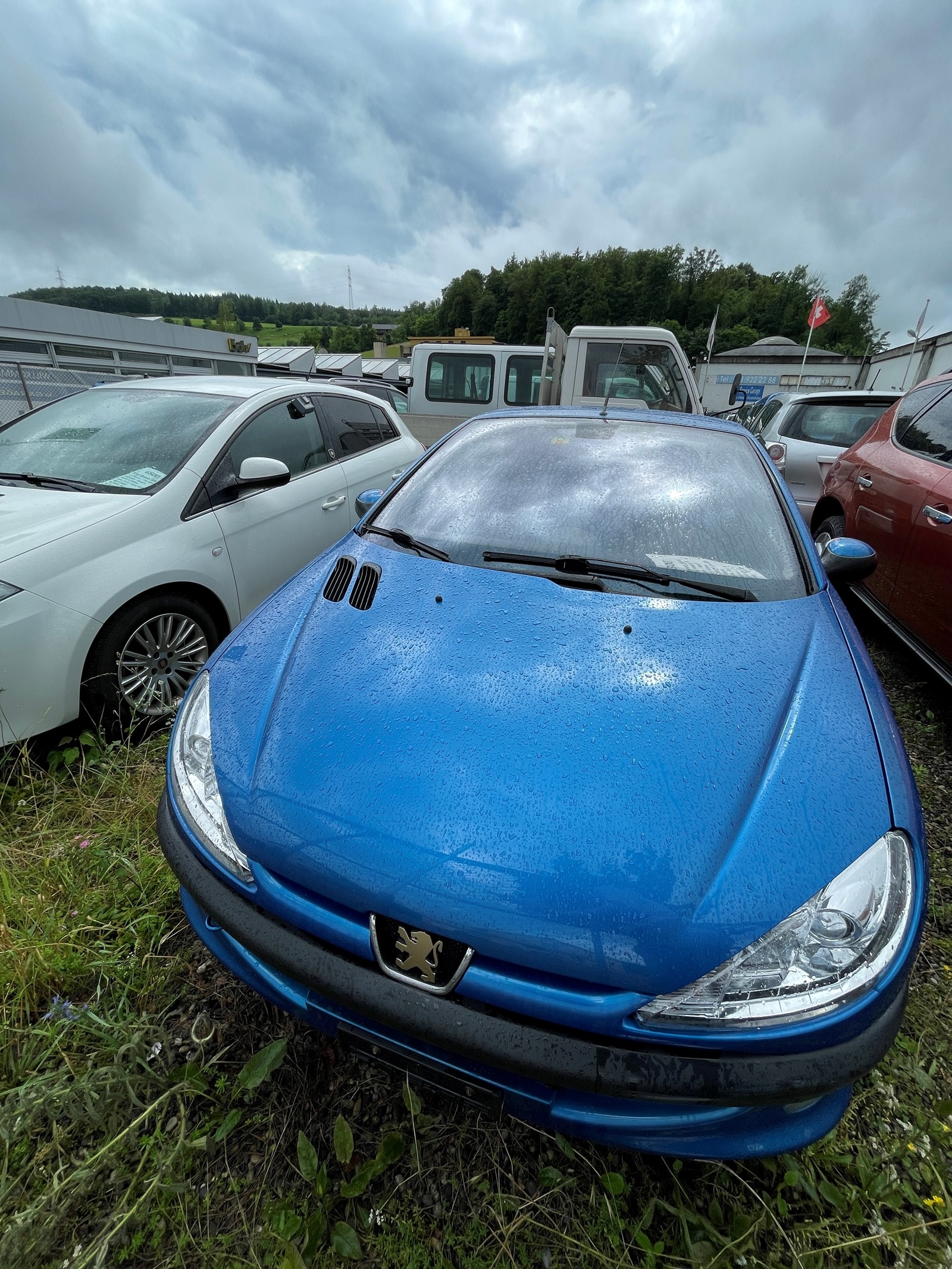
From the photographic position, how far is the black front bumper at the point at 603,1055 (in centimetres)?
87

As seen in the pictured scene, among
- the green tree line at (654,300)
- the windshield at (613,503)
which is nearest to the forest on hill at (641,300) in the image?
the green tree line at (654,300)

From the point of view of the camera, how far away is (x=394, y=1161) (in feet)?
3.78

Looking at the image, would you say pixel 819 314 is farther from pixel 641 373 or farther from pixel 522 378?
pixel 641 373

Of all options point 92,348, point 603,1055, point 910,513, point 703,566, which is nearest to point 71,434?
point 703,566

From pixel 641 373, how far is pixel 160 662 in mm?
6092

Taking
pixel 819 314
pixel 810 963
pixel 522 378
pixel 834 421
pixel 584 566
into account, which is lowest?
pixel 810 963

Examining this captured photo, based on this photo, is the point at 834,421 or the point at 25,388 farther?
the point at 25,388

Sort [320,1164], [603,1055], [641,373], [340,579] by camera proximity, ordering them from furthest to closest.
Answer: [641,373]
[340,579]
[320,1164]
[603,1055]

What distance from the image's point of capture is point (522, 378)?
28.3ft

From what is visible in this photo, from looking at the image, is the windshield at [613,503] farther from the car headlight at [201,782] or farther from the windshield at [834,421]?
the windshield at [834,421]

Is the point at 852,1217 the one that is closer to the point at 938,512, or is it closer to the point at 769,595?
the point at 769,595

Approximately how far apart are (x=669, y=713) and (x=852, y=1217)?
1.03 metres

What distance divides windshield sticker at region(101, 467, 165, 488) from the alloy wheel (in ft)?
1.96

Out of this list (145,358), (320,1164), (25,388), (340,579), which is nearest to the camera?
(320,1164)
